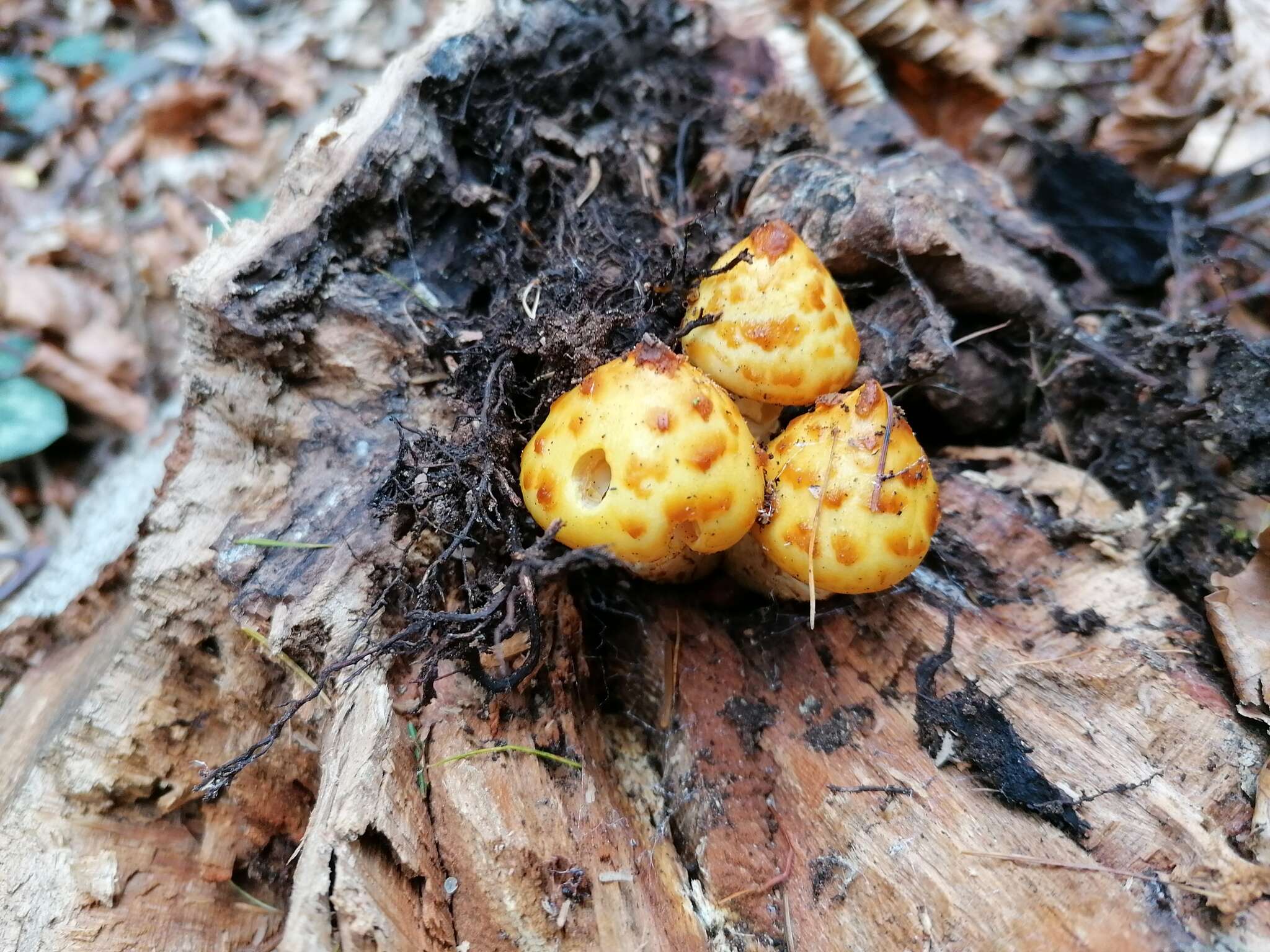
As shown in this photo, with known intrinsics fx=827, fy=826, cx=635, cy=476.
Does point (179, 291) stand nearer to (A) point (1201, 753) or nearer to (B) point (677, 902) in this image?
(B) point (677, 902)

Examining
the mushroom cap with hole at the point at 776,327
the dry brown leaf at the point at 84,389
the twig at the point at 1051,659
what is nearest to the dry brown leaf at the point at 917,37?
the mushroom cap with hole at the point at 776,327

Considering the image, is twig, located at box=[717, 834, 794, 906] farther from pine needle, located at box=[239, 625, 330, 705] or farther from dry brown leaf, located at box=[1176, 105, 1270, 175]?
dry brown leaf, located at box=[1176, 105, 1270, 175]

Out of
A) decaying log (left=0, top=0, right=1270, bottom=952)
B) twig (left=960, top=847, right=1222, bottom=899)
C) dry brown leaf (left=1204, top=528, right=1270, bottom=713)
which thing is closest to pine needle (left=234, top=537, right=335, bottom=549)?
decaying log (left=0, top=0, right=1270, bottom=952)

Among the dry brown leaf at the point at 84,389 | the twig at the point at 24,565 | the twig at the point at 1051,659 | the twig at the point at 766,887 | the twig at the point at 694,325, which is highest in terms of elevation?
the twig at the point at 694,325

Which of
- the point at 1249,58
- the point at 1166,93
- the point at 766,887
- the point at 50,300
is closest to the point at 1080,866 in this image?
the point at 766,887

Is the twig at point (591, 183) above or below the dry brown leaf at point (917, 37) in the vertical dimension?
above

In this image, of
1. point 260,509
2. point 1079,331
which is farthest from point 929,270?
point 260,509

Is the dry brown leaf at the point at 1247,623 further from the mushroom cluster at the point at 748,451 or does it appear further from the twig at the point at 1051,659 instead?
the mushroom cluster at the point at 748,451

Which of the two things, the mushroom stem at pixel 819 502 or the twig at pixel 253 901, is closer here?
the mushroom stem at pixel 819 502
